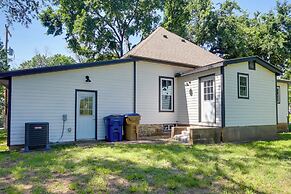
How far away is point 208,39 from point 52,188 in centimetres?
2241

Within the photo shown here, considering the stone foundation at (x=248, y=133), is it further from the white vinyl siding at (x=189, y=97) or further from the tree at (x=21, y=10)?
the tree at (x=21, y=10)

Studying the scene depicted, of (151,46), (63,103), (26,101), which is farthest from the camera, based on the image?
(151,46)

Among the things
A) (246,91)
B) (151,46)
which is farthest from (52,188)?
(151,46)

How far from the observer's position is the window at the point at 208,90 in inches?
427

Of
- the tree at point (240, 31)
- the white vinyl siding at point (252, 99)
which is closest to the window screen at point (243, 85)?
the white vinyl siding at point (252, 99)

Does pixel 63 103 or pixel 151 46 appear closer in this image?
pixel 63 103

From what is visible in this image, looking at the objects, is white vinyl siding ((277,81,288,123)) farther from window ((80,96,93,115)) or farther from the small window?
window ((80,96,93,115))

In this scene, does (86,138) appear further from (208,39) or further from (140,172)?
(208,39)

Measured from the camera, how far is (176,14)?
25.0 meters

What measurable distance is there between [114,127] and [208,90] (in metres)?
4.48

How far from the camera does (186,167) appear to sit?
5719mm

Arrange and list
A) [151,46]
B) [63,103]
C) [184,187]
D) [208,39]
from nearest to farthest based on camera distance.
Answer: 1. [184,187]
2. [63,103]
3. [151,46]
4. [208,39]

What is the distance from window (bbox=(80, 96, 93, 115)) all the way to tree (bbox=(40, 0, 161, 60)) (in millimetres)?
12929

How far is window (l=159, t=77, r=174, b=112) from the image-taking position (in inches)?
495
